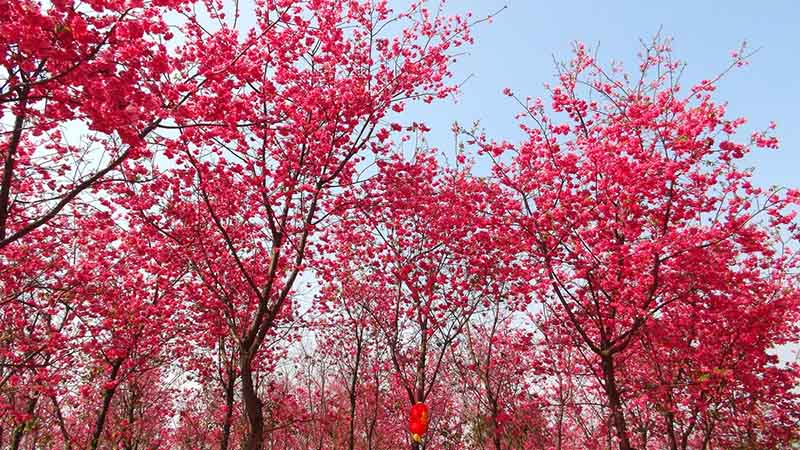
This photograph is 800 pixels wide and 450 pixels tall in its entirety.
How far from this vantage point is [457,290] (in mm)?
12969

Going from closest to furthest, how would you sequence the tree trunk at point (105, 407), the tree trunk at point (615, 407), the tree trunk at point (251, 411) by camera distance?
1. the tree trunk at point (251, 411)
2. the tree trunk at point (615, 407)
3. the tree trunk at point (105, 407)

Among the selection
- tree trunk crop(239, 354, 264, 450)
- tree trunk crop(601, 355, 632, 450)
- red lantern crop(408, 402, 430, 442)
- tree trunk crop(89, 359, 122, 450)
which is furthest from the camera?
red lantern crop(408, 402, 430, 442)

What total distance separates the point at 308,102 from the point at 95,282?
17.2 ft

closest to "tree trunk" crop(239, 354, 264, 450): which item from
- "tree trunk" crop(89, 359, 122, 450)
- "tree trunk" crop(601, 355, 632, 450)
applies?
"tree trunk" crop(89, 359, 122, 450)

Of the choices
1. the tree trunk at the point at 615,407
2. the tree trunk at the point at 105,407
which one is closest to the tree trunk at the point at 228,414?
the tree trunk at the point at 105,407

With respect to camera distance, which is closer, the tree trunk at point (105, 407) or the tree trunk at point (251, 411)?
the tree trunk at point (251, 411)

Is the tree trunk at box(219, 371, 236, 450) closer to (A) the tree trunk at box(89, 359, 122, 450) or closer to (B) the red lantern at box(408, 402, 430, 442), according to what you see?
(A) the tree trunk at box(89, 359, 122, 450)

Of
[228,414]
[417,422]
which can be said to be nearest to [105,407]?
[228,414]

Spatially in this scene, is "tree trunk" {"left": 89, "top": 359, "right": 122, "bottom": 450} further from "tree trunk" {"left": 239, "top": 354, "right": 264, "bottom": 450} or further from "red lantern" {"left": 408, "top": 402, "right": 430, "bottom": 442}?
"red lantern" {"left": 408, "top": 402, "right": 430, "bottom": 442}

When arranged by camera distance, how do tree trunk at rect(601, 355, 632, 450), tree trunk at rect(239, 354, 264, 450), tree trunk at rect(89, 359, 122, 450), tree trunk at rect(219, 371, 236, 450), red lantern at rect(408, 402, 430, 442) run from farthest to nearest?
1. tree trunk at rect(219, 371, 236, 450)
2. red lantern at rect(408, 402, 430, 442)
3. tree trunk at rect(89, 359, 122, 450)
4. tree trunk at rect(601, 355, 632, 450)
5. tree trunk at rect(239, 354, 264, 450)

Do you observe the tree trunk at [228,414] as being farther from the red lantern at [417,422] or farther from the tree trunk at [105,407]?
the red lantern at [417,422]

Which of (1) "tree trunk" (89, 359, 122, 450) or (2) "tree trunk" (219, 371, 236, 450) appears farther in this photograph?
(2) "tree trunk" (219, 371, 236, 450)

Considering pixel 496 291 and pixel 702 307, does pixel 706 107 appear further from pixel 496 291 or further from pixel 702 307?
pixel 496 291

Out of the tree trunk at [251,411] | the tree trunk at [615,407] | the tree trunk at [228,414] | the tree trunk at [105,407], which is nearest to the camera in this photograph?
the tree trunk at [251,411]
